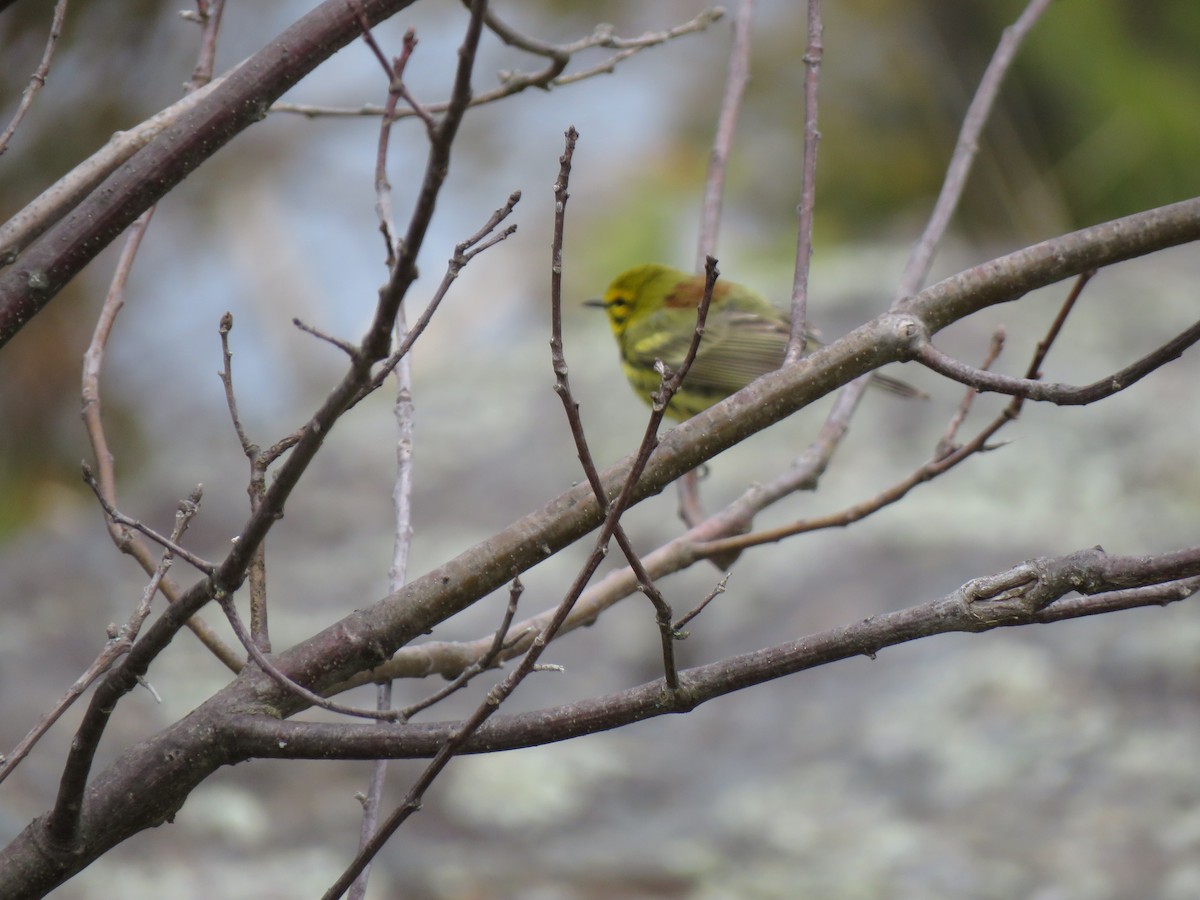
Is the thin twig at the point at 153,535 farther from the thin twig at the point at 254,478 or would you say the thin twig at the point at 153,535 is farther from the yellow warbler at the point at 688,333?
the yellow warbler at the point at 688,333

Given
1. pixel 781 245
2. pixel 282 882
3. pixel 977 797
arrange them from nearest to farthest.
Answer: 1. pixel 282 882
2. pixel 977 797
3. pixel 781 245

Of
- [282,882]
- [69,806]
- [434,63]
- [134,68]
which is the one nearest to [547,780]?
[282,882]

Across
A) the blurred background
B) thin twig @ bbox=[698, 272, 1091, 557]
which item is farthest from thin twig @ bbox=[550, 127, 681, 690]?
the blurred background

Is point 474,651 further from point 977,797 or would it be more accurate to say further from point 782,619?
point 782,619

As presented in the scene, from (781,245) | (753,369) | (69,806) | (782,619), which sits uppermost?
(781,245)

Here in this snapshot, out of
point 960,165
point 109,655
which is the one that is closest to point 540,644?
point 109,655

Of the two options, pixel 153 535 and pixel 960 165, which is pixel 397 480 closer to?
pixel 153 535

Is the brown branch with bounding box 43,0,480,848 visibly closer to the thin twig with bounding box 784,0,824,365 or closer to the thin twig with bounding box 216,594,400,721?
the thin twig with bounding box 216,594,400,721

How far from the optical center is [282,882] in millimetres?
2900

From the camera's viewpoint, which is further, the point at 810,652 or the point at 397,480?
the point at 397,480

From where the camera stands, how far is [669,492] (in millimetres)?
4914

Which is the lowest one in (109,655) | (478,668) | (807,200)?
(109,655)

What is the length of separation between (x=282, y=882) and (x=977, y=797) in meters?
1.76

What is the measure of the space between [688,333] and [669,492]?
866 mm
